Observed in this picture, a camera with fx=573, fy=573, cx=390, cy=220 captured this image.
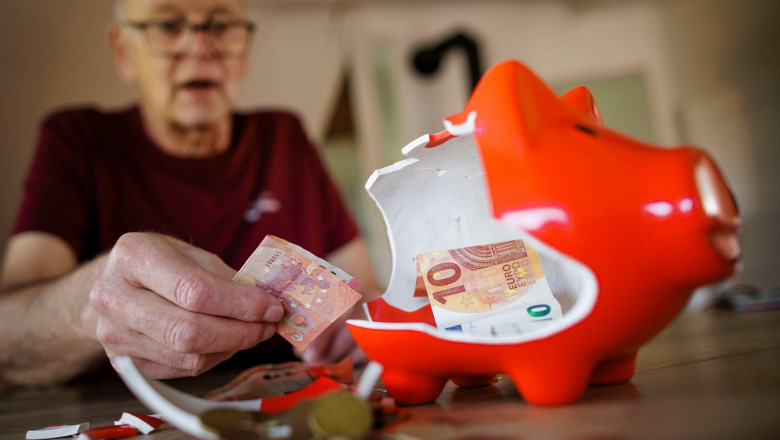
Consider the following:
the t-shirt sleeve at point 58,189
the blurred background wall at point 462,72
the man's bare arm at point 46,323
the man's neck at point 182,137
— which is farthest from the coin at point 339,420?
the blurred background wall at point 462,72

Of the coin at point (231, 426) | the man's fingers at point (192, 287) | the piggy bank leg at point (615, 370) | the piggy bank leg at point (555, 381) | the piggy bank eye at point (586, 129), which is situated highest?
the piggy bank eye at point (586, 129)

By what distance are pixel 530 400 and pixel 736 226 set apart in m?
0.22

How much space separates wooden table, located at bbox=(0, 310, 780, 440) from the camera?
0.37 meters

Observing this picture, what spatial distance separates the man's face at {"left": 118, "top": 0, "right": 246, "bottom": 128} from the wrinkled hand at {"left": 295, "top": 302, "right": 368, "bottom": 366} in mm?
1029

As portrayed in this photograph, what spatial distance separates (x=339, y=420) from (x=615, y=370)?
312 millimetres

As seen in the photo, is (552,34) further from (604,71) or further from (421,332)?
(421,332)

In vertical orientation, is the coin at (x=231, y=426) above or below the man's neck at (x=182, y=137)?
below

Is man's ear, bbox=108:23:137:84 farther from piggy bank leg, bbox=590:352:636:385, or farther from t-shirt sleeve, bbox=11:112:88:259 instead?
piggy bank leg, bbox=590:352:636:385

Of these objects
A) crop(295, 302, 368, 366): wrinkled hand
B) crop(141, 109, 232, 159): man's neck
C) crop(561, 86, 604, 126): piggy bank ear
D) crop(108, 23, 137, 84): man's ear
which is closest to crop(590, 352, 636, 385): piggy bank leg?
crop(561, 86, 604, 126): piggy bank ear

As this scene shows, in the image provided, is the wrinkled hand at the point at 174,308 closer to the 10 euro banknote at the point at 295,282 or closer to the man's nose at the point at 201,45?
the 10 euro banknote at the point at 295,282

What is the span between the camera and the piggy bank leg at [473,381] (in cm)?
66

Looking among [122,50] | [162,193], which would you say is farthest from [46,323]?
[122,50]

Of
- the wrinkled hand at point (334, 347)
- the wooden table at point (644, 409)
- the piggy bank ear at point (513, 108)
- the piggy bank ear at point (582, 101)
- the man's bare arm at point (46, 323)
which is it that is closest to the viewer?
the wooden table at point (644, 409)

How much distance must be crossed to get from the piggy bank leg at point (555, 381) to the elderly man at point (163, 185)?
704mm
